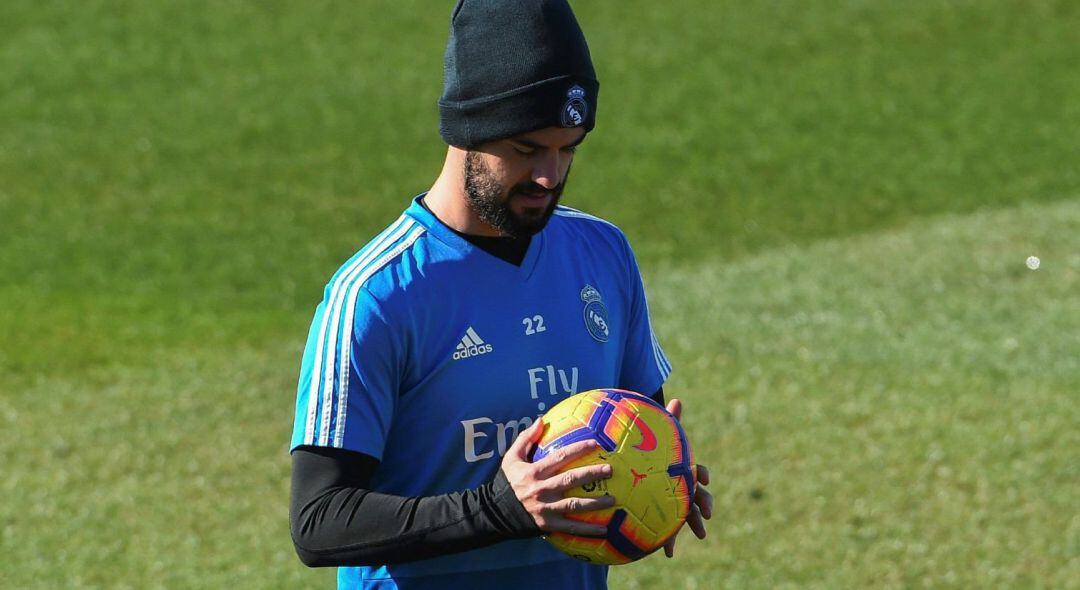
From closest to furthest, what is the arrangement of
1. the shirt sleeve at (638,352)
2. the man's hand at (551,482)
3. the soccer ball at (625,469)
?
the man's hand at (551,482)
the soccer ball at (625,469)
the shirt sleeve at (638,352)

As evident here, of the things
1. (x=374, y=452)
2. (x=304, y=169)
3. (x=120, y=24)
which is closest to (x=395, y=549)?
(x=374, y=452)

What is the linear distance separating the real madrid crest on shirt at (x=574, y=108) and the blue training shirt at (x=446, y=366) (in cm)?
45

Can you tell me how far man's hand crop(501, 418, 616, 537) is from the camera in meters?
3.97

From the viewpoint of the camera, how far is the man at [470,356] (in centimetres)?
407

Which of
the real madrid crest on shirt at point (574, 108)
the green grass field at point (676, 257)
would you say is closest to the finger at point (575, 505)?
the real madrid crest on shirt at point (574, 108)

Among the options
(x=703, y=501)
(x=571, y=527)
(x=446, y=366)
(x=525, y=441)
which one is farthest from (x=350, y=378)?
(x=703, y=501)

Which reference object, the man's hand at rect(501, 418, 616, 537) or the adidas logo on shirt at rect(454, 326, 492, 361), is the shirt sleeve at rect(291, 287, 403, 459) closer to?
the adidas logo on shirt at rect(454, 326, 492, 361)

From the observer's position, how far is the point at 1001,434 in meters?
10.4

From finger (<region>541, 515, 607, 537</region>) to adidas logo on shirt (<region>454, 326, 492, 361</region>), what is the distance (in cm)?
59

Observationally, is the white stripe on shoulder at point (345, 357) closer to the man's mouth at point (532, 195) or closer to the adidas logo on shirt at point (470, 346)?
the adidas logo on shirt at point (470, 346)

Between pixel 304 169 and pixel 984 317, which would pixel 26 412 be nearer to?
pixel 304 169

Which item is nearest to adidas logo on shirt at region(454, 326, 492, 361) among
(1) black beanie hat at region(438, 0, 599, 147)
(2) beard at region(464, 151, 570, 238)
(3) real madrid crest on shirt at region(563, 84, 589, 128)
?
(2) beard at region(464, 151, 570, 238)

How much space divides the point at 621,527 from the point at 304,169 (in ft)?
44.2

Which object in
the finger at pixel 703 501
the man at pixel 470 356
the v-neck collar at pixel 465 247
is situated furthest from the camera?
the finger at pixel 703 501
